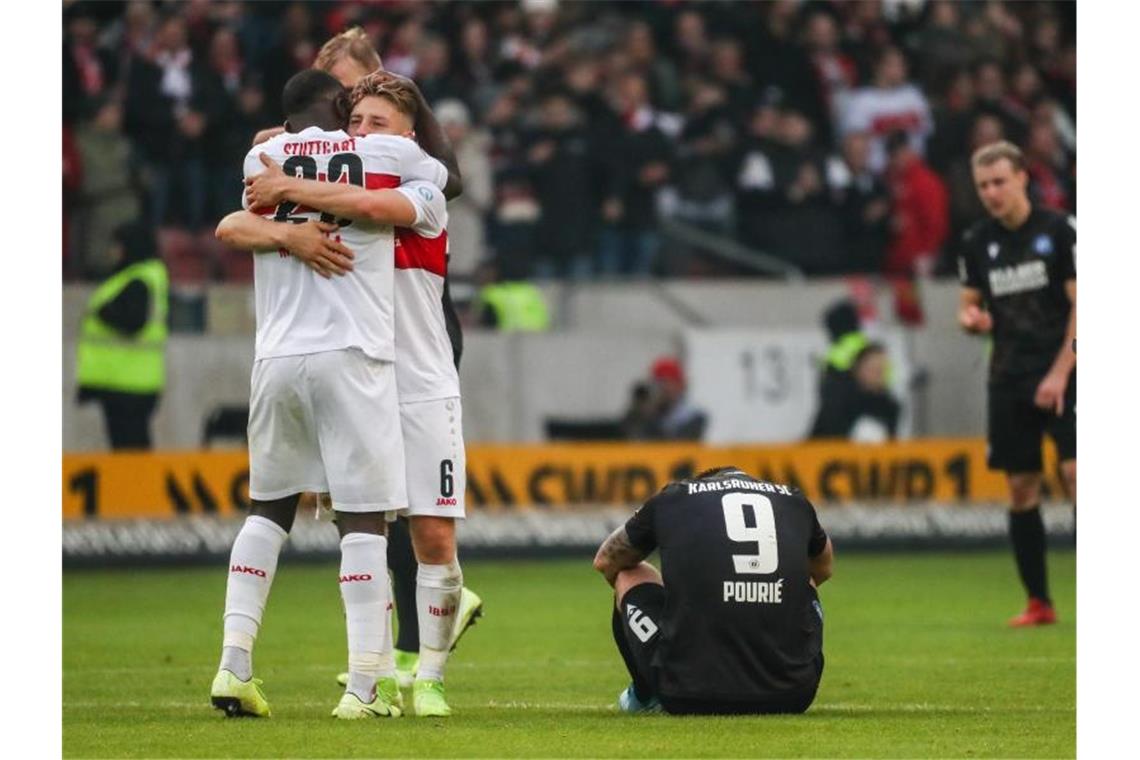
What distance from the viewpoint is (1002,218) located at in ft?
37.6

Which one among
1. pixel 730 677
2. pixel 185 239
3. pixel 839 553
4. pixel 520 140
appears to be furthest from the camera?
pixel 520 140

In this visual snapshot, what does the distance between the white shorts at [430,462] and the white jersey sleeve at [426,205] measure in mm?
595

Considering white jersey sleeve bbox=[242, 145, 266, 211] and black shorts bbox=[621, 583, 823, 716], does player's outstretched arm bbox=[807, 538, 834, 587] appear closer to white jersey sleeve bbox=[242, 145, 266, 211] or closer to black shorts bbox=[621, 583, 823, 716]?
black shorts bbox=[621, 583, 823, 716]

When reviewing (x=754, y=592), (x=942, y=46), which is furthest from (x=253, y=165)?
(x=942, y=46)

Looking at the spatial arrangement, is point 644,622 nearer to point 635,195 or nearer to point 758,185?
point 635,195

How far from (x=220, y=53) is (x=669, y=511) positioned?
41.2ft

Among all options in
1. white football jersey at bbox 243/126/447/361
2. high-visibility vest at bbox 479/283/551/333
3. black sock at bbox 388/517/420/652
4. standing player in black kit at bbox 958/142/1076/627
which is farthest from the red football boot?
high-visibility vest at bbox 479/283/551/333

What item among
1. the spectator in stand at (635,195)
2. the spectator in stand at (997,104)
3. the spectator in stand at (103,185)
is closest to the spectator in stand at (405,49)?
the spectator in stand at (635,195)

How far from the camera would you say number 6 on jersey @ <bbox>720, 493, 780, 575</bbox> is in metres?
7.10

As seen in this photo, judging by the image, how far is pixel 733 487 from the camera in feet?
23.8

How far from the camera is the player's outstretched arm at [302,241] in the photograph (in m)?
7.11

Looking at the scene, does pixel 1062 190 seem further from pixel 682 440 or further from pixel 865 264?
pixel 682 440

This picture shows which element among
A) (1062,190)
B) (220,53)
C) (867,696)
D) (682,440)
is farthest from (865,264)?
(867,696)

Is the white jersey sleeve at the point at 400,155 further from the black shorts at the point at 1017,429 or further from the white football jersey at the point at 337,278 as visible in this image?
the black shorts at the point at 1017,429
